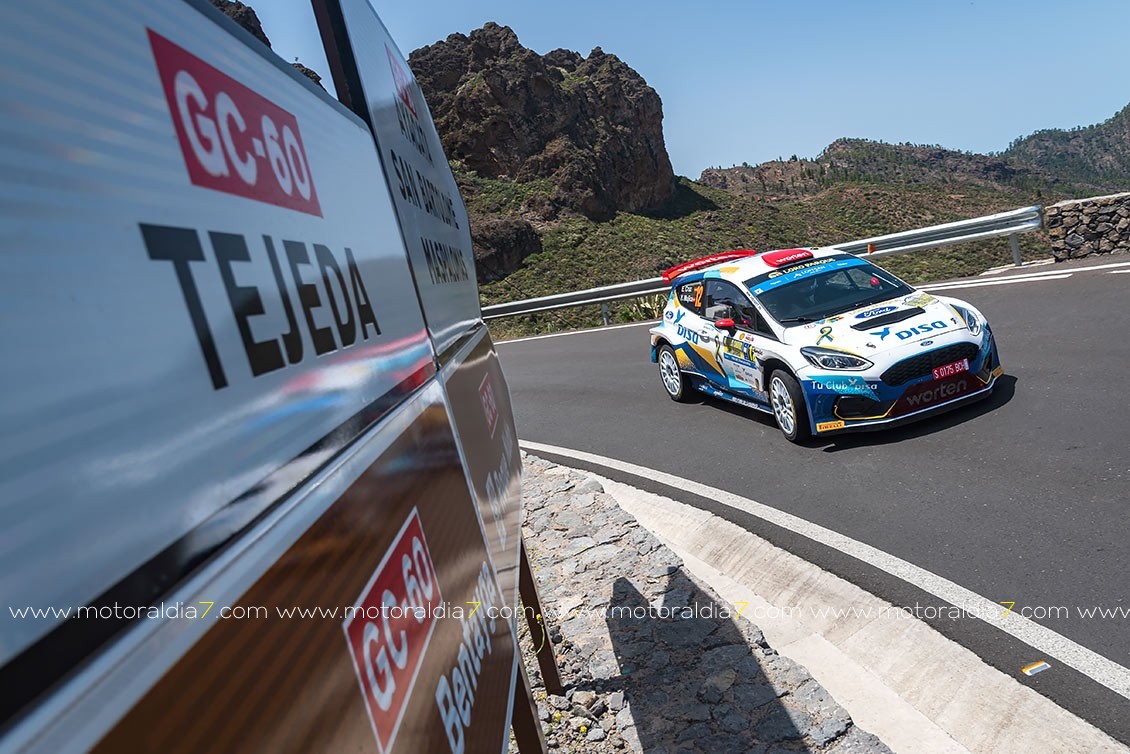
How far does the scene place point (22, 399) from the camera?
722mm

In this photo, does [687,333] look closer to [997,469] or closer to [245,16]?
[997,469]

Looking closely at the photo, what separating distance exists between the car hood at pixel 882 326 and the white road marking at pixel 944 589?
70.4 inches

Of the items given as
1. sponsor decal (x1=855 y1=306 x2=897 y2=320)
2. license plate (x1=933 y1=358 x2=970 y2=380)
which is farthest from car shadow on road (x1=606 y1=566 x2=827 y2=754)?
sponsor decal (x1=855 y1=306 x2=897 y2=320)

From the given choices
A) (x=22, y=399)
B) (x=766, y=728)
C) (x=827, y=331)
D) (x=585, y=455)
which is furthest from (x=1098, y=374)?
(x=22, y=399)

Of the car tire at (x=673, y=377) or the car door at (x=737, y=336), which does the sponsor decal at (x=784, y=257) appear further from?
the car tire at (x=673, y=377)

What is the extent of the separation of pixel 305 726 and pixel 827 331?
283 inches

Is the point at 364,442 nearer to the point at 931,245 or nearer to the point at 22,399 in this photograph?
the point at 22,399

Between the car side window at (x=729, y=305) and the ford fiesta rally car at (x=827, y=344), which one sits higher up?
the car side window at (x=729, y=305)

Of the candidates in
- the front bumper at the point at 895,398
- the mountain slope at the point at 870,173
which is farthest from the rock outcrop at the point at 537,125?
the front bumper at the point at 895,398

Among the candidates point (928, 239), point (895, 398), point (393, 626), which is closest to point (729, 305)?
point (895, 398)

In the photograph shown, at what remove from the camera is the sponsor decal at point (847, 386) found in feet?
23.2

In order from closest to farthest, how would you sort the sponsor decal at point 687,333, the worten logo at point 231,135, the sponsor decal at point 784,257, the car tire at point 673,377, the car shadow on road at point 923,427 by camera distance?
the worten logo at point 231,135, the car shadow on road at point 923,427, the sponsor decal at point 784,257, the sponsor decal at point 687,333, the car tire at point 673,377

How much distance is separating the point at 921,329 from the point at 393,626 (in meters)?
6.85

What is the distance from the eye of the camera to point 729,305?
29.2 ft
